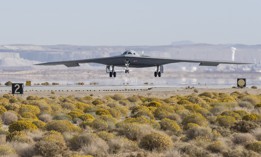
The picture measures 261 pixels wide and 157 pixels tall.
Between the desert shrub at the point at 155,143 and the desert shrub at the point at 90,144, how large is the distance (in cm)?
167

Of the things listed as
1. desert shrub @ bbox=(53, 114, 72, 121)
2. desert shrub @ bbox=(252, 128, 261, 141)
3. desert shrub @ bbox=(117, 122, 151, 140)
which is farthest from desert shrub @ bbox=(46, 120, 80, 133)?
desert shrub @ bbox=(252, 128, 261, 141)

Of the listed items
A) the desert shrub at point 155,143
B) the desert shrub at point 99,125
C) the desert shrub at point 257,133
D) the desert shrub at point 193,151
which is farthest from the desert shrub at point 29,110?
the desert shrub at point 193,151

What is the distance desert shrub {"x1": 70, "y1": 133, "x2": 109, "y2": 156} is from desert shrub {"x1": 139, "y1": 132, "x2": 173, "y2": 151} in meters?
1.67

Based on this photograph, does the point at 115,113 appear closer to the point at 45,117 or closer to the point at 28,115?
the point at 45,117

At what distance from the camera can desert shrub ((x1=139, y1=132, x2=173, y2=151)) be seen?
24.3m

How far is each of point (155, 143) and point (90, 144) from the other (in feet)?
8.25

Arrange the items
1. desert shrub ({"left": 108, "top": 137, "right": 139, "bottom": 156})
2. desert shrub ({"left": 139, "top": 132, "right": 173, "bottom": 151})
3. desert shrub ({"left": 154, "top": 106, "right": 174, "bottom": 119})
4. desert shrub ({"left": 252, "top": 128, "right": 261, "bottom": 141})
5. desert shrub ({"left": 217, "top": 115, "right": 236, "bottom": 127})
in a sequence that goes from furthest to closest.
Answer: desert shrub ({"left": 154, "top": 106, "right": 174, "bottom": 119}), desert shrub ({"left": 217, "top": 115, "right": 236, "bottom": 127}), desert shrub ({"left": 252, "top": 128, "right": 261, "bottom": 141}), desert shrub ({"left": 139, "top": 132, "right": 173, "bottom": 151}), desert shrub ({"left": 108, "top": 137, "right": 139, "bottom": 156})

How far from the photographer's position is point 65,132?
91.4 feet

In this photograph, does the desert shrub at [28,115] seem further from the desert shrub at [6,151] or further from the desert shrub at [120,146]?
the desert shrub at [6,151]

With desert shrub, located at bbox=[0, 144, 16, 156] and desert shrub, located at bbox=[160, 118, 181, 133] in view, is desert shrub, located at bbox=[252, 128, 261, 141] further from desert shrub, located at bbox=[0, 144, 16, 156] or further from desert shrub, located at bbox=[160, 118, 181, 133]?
desert shrub, located at bbox=[0, 144, 16, 156]

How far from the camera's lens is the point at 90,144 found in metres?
23.8

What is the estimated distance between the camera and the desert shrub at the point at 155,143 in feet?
79.9

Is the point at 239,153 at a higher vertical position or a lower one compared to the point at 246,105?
higher

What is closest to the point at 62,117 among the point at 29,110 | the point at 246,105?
the point at 29,110
